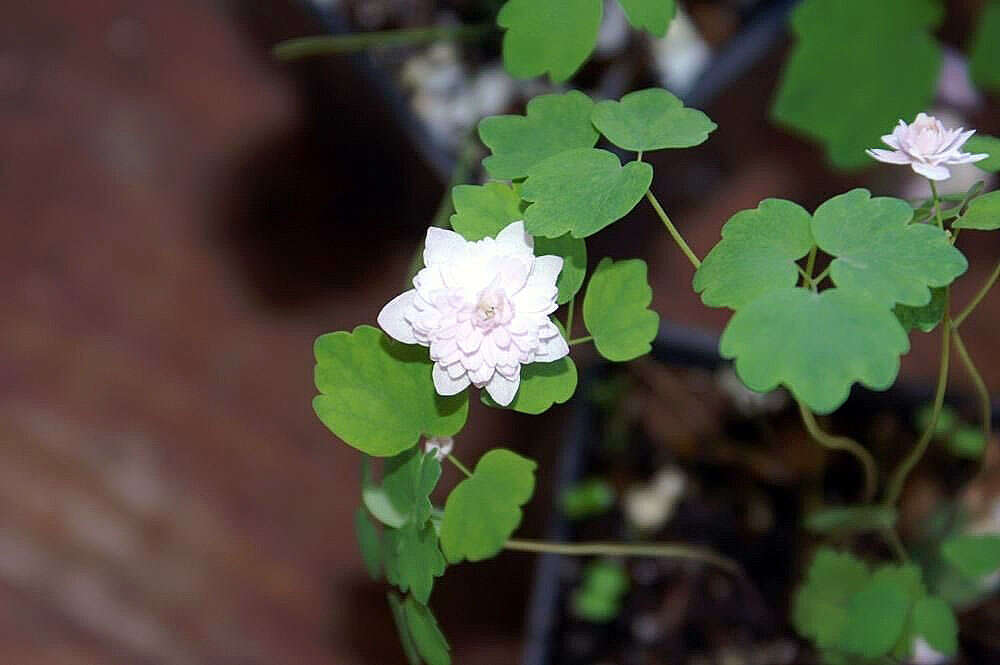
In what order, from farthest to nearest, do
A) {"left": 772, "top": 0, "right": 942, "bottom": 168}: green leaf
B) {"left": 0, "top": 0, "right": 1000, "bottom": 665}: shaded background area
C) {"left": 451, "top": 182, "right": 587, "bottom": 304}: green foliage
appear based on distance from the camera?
{"left": 0, "top": 0, "right": 1000, "bottom": 665}: shaded background area
{"left": 772, "top": 0, "right": 942, "bottom": 168}: green leaf
{"left": 451, "top": 182, "right": 587, "bottom": 304}: green foliage

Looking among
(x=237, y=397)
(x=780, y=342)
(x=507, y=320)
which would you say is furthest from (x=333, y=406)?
(x=237, y=397)

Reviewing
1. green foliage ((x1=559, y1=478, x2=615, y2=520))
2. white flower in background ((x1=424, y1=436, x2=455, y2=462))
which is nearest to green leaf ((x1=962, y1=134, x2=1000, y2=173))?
white flower in background ((x1=424, y1=436, x2=455, y2=462))

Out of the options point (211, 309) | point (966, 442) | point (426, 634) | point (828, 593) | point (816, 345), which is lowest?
point (966, 442)

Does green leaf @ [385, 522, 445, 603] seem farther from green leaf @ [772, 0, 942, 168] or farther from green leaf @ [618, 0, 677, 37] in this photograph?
green leaf @ [772, 0, 942, 168]

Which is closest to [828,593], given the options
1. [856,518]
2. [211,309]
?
[856,518]

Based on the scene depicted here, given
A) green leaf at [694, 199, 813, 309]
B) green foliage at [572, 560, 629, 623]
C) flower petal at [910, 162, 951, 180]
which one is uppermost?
green leaf at [694, 199, 813, 309]

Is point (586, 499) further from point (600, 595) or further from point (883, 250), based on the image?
point (883, 250)

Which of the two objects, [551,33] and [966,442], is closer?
[551,33]

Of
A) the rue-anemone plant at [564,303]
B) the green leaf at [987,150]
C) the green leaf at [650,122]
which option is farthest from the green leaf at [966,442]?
the green leaf at [650,122]
